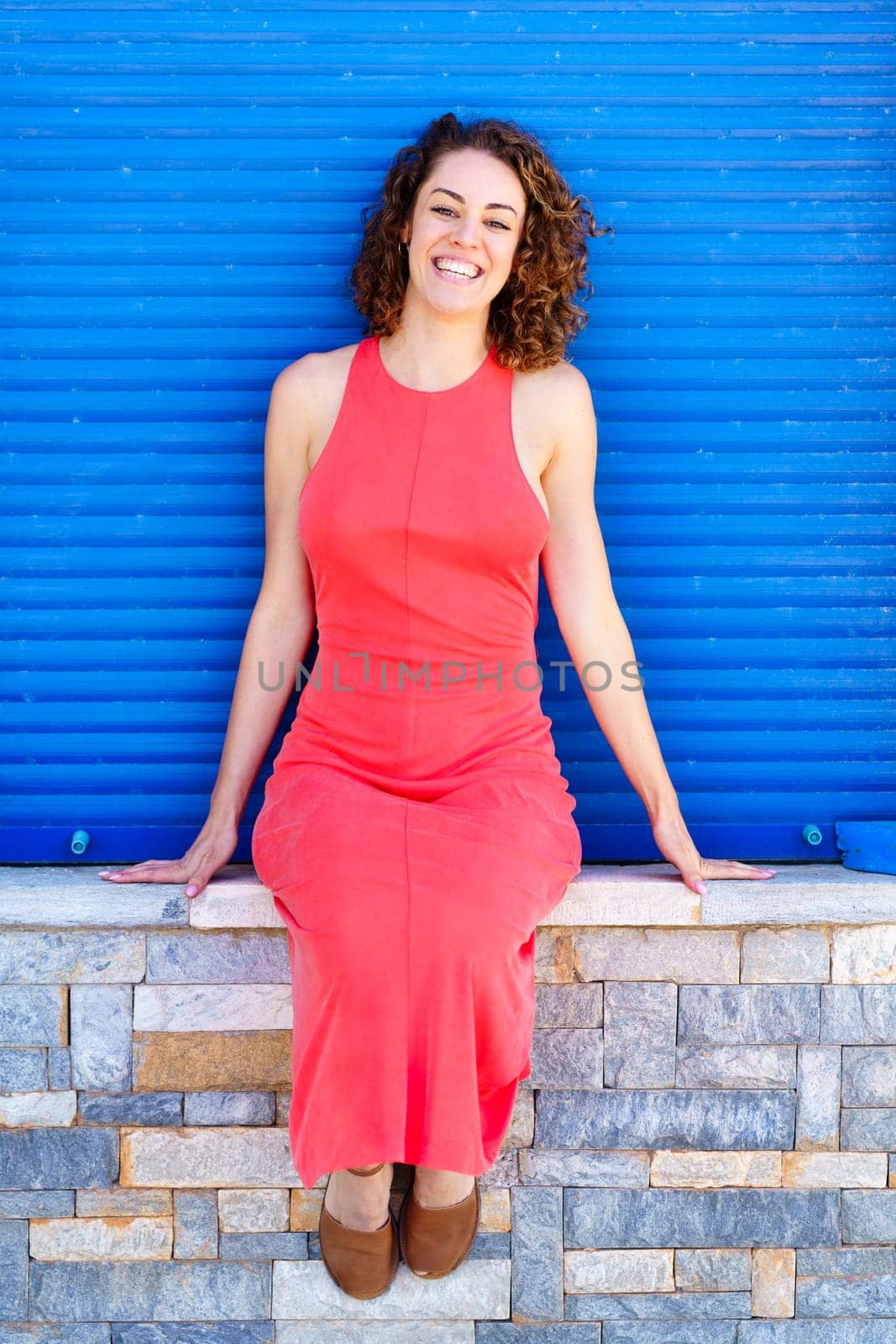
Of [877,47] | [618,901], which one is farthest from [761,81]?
[618,901]

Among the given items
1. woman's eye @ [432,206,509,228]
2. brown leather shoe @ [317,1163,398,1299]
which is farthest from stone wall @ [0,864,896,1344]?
woman's eye @ [432,206,509,228]

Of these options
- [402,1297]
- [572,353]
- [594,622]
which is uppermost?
[572,353]

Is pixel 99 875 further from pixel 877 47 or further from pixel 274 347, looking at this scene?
pixel 877 47

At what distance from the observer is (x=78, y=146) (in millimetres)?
2557

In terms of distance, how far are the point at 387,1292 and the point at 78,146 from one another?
8.78ft

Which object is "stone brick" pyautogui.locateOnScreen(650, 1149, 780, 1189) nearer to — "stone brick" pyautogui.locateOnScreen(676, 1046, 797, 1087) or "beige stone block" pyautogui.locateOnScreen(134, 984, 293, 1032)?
"stone brick" pyautogui.locateOnScreen(676, 1046, 797, 1087)

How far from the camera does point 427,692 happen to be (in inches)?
89.6

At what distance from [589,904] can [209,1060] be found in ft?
2.97

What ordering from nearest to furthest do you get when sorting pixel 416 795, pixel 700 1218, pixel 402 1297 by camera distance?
pixel 416 795 → pixel 402 1297 → pixel 700 1218

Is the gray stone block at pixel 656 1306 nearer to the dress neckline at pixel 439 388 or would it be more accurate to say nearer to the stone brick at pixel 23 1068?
the stone brick at pixel 23 1068

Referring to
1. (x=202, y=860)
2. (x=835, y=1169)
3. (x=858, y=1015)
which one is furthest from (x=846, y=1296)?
(x=202, y=860)

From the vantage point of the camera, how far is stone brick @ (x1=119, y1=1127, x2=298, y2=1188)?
2.41 m

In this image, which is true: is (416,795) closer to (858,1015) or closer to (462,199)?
(858,1015)

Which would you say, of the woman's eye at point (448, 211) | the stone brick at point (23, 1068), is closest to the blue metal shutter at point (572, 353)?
the woman's eye at point (448, 211)
